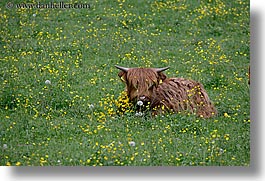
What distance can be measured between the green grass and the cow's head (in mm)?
150

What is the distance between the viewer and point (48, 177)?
A: 755cm

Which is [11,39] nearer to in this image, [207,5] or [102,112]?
[102,112]

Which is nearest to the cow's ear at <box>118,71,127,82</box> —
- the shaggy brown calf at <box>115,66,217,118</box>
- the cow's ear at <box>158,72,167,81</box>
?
the shaggy brown calf at <box>115,66,217,118</box>

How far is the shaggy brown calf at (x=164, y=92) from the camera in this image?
7707mm

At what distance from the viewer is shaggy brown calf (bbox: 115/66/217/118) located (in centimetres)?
771

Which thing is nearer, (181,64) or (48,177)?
(48,177)

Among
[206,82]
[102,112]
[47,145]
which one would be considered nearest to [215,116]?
[206,82]

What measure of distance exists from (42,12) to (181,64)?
4.19ft

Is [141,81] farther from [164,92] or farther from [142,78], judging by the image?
[164,92]

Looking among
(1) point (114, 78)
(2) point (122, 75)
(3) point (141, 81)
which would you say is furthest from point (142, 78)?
(1) point (114, 78)

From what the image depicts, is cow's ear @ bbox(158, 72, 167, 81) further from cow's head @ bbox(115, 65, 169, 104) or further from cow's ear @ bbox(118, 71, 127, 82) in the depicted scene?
cow's ear @ bbox(118, 71, 127, 82)

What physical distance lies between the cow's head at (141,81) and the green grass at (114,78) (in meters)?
0.15

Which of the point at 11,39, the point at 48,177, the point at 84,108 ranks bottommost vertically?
the point at 48,177

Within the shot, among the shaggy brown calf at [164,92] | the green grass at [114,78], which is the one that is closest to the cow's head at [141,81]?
the shaggy brown calf at [164,92]
